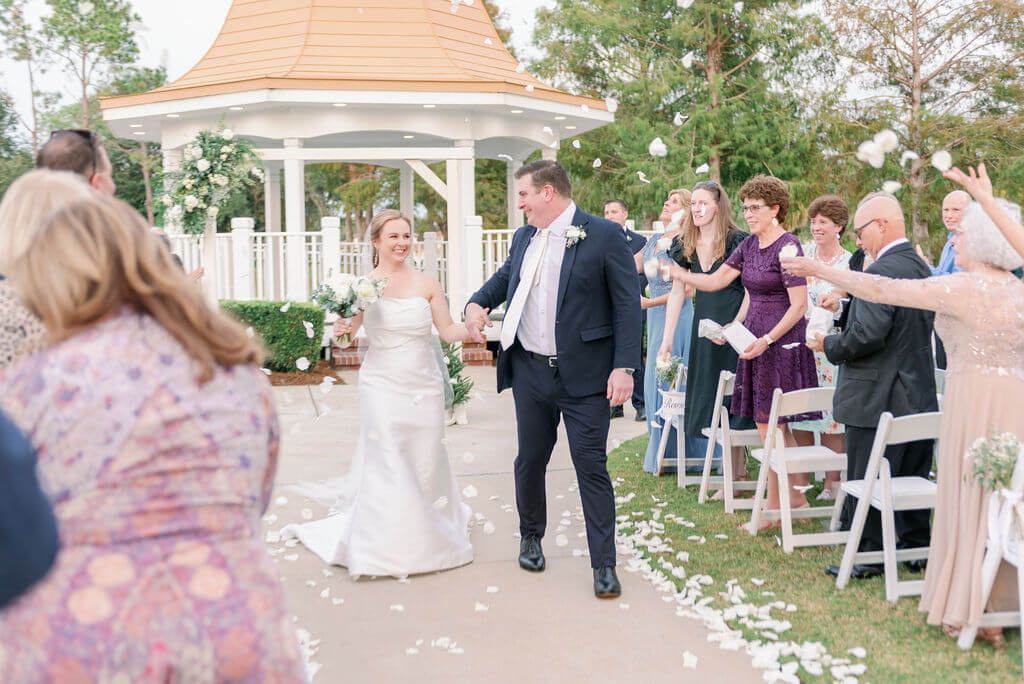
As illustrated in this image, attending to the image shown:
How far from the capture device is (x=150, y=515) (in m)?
1.90

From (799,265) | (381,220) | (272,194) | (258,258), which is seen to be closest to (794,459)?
(799,265)

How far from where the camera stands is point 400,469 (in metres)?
5.77

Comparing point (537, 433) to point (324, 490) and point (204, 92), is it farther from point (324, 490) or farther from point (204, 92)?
point (204, 92)

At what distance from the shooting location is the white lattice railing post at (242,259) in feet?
49.6

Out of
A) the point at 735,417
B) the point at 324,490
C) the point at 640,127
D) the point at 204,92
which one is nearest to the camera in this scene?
the point at 735,417

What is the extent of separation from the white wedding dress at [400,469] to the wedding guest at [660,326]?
2492mm

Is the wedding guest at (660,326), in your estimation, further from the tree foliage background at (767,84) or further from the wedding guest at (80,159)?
the tree foliage background at (767,84)

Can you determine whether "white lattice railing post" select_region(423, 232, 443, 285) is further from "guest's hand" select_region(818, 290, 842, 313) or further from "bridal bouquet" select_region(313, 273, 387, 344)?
"guest's hand" select_region(818, 290, 842, 313)

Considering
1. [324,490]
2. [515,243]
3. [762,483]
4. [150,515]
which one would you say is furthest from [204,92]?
[150,515]

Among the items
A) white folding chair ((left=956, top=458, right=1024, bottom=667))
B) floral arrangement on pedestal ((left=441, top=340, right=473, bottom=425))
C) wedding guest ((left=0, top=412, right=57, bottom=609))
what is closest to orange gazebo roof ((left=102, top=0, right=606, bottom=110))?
floral arrangement on pedestal ((left=441, top=340, right=473, bottom=425))

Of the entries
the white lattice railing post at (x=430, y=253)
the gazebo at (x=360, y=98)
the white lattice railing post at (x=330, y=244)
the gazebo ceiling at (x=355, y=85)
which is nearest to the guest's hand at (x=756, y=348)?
the gazebo ceiling at (x=355, y=85)

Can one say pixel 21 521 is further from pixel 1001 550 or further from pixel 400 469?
pixel 400 469

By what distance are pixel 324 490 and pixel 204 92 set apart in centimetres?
1071

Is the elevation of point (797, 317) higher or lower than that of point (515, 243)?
lower
